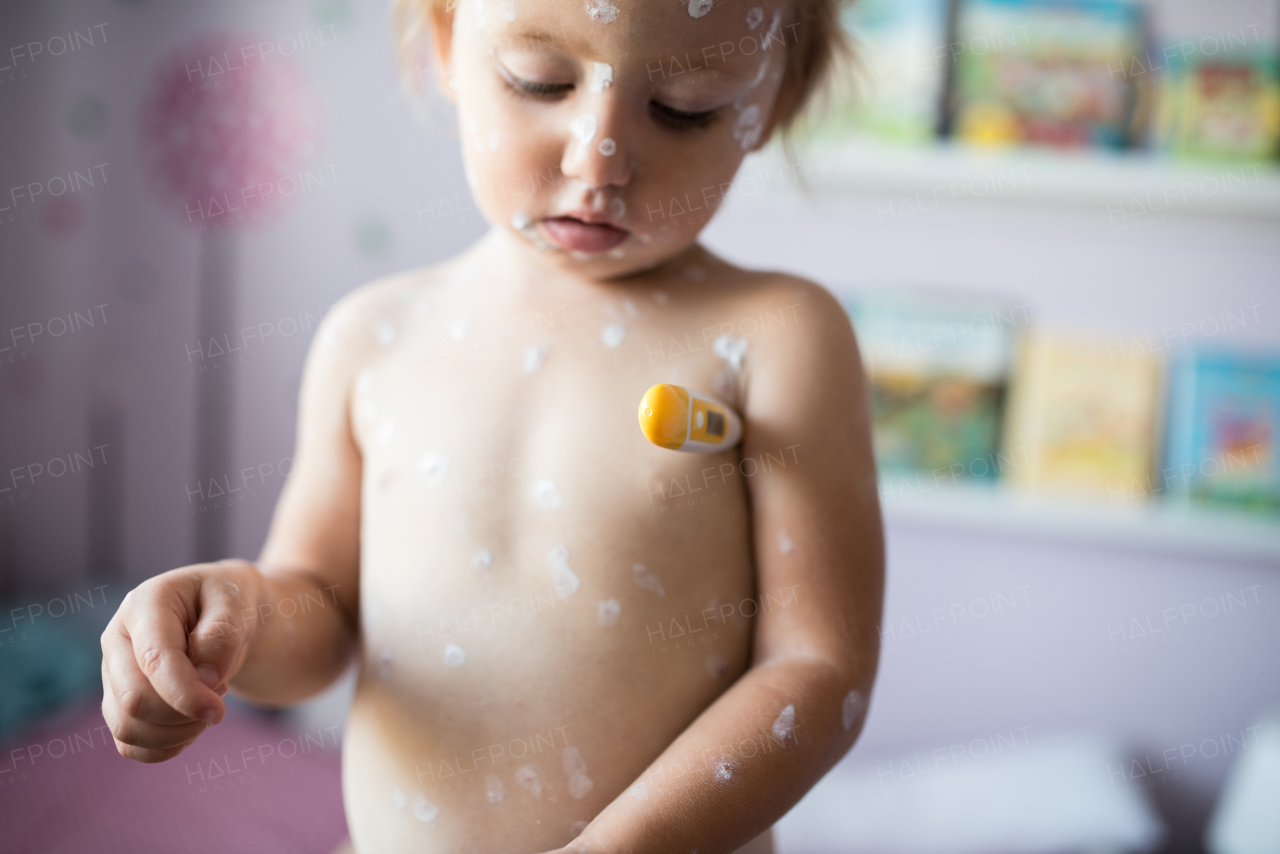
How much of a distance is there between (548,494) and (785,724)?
15cm

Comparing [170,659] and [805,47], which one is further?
[805,47]

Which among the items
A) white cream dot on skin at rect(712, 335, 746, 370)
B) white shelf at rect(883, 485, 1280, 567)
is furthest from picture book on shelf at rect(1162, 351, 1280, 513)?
white cream dot on skin at rect(712, 335, 746, 370)

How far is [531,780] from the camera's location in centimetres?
45

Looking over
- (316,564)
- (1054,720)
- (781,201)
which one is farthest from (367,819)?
(1054,720)

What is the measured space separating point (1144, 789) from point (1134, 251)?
36.9 inches

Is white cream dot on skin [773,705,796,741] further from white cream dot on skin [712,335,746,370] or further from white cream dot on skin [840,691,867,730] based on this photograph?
white cream dot on skin [712,335,746,370]

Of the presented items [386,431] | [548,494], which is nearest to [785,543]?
[548,494]

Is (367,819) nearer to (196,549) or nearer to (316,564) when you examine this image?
(316,564)

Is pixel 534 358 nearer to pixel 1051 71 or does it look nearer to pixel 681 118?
pixel 681 118

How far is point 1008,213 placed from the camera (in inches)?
60.6

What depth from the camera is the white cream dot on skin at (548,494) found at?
46cm

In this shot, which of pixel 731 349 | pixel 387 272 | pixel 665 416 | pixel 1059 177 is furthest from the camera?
pixel 387 272

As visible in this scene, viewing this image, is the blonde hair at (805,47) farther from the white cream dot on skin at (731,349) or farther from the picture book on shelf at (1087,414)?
the picture book on shelf at (1087,414)

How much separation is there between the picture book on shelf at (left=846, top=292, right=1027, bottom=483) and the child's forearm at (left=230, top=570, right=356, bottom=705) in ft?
3.80
